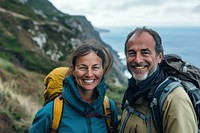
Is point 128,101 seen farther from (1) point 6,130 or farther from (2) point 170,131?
(1) point 6,130

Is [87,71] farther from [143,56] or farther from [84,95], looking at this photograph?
[143,56]

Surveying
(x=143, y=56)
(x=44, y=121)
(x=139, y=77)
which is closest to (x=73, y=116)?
(x=44, y=121)

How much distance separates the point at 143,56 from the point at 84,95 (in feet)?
2.32

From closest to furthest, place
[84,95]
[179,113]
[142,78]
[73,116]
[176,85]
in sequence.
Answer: [179,113], [176,85], [142,78], [73,116], [84,95]

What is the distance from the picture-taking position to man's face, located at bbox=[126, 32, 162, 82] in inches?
122

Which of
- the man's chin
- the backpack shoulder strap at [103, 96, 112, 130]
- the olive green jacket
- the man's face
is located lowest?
the backpack shoulder strap at [103, 96, 112, 130]

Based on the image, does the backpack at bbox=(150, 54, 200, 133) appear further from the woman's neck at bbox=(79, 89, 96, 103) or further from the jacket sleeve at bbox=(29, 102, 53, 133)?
the jacket sleeve at bbox=(29, 102, 53, 133)

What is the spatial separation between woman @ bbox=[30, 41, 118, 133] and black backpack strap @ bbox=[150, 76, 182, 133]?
2.32 feet

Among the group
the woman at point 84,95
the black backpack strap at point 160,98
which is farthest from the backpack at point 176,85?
the woman at point 84,95

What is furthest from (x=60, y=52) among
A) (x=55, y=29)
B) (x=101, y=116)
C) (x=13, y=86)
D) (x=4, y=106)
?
(x=101, y=116)

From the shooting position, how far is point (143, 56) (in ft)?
10.3

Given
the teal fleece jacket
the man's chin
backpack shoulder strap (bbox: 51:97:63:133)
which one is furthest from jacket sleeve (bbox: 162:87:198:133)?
backpack shoulder strap (bbox: 51:97:63:133)

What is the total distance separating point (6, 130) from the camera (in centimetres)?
657

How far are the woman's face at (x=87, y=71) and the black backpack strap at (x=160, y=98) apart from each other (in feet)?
2.33
